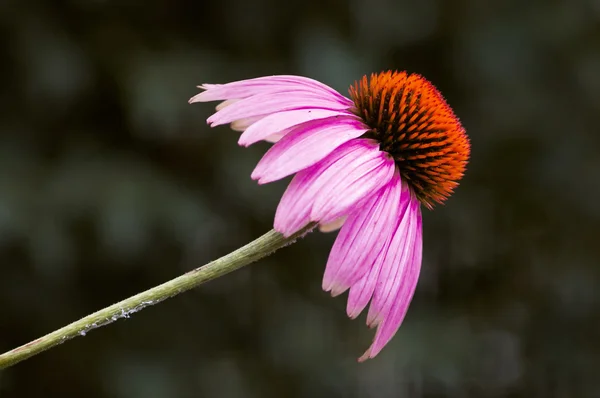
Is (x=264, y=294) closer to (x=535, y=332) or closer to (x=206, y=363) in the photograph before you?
A: (x=206, y=363)

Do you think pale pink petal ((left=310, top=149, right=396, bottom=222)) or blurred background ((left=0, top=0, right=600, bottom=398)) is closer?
pale pink petal ((left=310, top=149, right=396, bottom=222))

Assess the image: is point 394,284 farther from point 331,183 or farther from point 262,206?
point 262,206

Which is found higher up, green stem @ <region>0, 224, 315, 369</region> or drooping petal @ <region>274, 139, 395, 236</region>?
drooping petal @ <region>274, 139, 395, 236</region>

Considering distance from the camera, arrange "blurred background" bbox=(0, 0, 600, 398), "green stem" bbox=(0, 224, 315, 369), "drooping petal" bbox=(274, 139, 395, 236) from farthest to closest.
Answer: "blurred background" bbox=(0, 0, 600, 398), "drooping petal" bbox=(274, 139, 395, 236), "green stem" bbox=(0, 224, 315, 369)

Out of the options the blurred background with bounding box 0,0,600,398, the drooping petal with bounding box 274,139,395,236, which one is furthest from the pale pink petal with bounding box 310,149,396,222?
the blurred background with bounding box 0,0,600,398

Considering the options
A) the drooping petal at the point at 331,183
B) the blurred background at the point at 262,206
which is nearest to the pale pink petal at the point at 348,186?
the drooping petal at the point at 331,183

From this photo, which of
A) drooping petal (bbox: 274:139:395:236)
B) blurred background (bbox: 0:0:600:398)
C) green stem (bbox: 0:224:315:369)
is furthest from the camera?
blurred background (bbox: 0:0:600:398)

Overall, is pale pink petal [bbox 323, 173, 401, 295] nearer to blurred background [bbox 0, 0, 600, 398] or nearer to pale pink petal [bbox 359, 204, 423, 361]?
pale pink petal [bbox 359, 204, 423, 361]

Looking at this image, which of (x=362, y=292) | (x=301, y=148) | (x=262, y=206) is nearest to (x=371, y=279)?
(x=362, y=292)
